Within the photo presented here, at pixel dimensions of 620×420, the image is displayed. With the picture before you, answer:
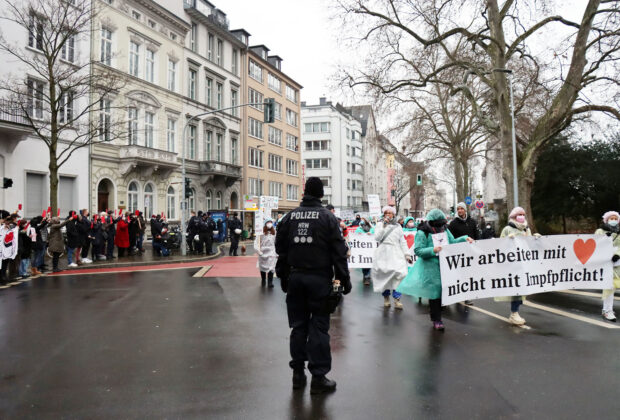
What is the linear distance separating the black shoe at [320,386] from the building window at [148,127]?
98.8 ft

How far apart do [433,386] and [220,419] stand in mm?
1993

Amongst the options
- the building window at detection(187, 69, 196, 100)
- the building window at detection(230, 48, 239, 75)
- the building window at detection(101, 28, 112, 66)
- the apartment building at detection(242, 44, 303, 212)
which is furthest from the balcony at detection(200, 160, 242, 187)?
the building window at detection(101, 28, 112, 66)

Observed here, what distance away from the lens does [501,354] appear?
5.53 metres

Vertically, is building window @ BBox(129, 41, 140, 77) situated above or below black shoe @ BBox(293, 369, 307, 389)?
above

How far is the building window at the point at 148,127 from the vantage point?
3194 centimetres

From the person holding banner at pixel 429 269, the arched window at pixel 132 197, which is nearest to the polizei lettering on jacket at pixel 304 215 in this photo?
the person holding banner at pixel 429 269

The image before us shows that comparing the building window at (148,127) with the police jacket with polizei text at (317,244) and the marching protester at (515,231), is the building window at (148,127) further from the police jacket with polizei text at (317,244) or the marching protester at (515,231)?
the police jacket with polizei text at (317,244)

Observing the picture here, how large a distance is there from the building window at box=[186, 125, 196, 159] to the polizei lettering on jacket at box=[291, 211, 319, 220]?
33.9 meters

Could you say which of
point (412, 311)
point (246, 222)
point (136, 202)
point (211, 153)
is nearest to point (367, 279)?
point (412, 311)

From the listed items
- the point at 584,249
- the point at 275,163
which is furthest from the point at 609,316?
the point at 275,163

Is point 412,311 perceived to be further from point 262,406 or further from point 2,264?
point 2,264

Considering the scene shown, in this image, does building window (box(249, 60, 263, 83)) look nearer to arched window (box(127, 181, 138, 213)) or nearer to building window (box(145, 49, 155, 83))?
building window (box(145, 49, 155, 83))

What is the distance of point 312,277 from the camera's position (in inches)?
173

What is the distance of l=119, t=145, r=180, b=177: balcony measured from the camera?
1148 inches
